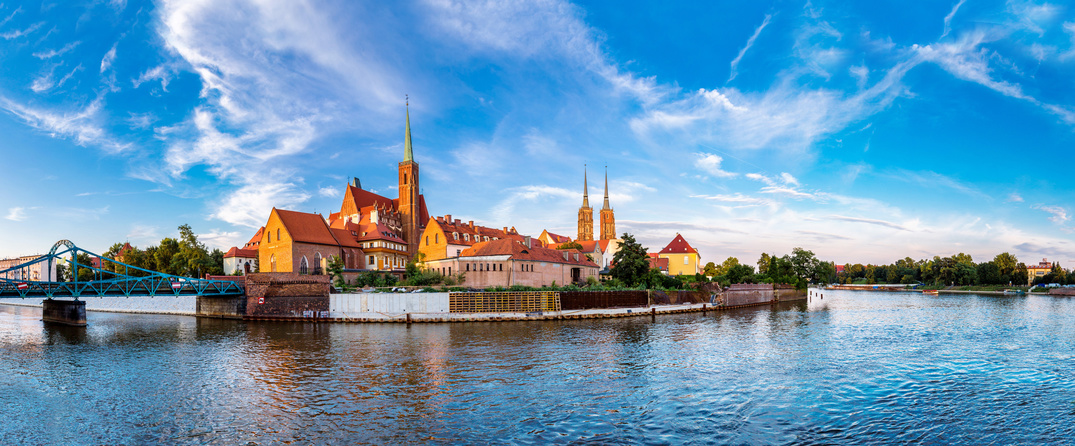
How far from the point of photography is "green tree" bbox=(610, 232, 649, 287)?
63.6 m

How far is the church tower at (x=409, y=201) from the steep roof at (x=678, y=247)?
139 ft

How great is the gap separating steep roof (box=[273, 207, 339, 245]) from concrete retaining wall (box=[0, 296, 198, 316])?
11570 millimetres

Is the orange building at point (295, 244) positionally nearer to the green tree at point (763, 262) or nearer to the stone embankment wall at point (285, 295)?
the stone embankment wall at point (285, 295)

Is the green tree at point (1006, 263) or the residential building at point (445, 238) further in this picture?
the green tree at point (1006, 263)

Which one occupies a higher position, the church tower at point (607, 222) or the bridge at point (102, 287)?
the church tower at point (607, 222)

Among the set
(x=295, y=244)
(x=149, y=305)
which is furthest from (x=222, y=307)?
(x=149, y=305)

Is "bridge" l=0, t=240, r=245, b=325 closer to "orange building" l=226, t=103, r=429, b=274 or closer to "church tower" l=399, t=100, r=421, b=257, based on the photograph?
"orange building" l=226, t=103, r=429, b=274

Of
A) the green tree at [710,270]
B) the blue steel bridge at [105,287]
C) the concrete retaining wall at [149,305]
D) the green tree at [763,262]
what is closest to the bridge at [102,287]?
the blue steel bridge at [105,287]

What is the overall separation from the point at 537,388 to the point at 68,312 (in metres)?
47.9

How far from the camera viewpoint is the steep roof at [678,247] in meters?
93.2

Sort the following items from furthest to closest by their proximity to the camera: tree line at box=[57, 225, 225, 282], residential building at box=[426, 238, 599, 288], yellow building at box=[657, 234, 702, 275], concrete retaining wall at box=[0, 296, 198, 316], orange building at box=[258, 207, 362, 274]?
1. yellow building at box=[657, 234, 702, 275]
2. tree line at box=[57, 225, 225, 282]
3. orange building at box=[258, 207, 362, 274]
4. concrete retaining wall at box=[0, 296, 198, 316]
5. residential building at box=[426, 238, 599, 288]

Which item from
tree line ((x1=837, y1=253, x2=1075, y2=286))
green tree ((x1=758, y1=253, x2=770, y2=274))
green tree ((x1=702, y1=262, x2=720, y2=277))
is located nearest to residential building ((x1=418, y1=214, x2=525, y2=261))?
green tree ((x1=702, y1=262, x2=720, y2=277))

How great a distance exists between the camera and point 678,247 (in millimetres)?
94625

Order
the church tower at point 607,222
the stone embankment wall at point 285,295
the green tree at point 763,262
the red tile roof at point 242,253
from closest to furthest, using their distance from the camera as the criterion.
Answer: the stone embankment wall at point 285,295
the red tile roof at point 242,253
the green tree at point 763,262
the church tower at point 607,222
